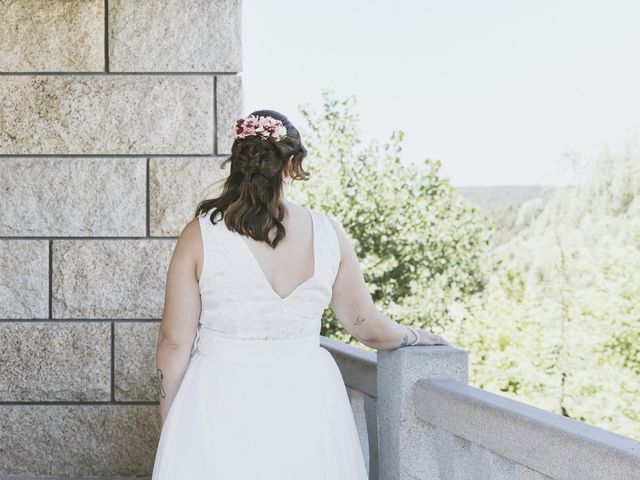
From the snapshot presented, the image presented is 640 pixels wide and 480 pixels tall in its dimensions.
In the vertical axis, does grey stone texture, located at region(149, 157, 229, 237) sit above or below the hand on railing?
above

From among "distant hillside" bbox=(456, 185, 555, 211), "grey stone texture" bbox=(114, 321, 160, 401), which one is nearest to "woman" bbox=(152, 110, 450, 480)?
"grey stone texture" bbox=(114, 321, 160, 401)

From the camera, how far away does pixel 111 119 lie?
388 cm

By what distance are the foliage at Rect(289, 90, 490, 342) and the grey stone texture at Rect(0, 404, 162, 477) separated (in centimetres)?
1696

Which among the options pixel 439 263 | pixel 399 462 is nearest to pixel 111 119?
pixel 399 462

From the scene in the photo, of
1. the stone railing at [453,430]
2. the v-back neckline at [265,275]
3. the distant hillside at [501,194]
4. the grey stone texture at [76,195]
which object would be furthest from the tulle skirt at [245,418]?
the distant hillside at [501,194]

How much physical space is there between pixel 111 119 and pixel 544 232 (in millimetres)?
14406

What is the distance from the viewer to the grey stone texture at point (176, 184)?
3.88 meters

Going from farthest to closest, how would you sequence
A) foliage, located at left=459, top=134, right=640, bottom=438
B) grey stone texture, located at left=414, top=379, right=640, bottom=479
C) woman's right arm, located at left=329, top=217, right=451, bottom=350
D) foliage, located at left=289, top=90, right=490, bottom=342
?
foliage, located at left=289, top=90, right=490, bottom=342 < foliage, located at left=459, top=134, right=640, bottom=438 < woman's right arm, located at left=329, top=217, right=451, bottom=350 < grey stone texture, located at left=414, top=379, right=640, bottom=479

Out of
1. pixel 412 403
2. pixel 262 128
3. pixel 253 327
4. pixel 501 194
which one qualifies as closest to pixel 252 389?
pixel 253 327

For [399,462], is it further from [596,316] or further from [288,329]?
[596,316]

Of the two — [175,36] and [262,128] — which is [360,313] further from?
[175,36]

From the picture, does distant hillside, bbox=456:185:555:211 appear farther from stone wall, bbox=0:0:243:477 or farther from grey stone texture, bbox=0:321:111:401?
grey stone texture, bbox=0:321:111:401

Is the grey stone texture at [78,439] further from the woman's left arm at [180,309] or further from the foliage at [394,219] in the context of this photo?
the foliage at [394,219]

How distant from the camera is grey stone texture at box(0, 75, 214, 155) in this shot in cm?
388
